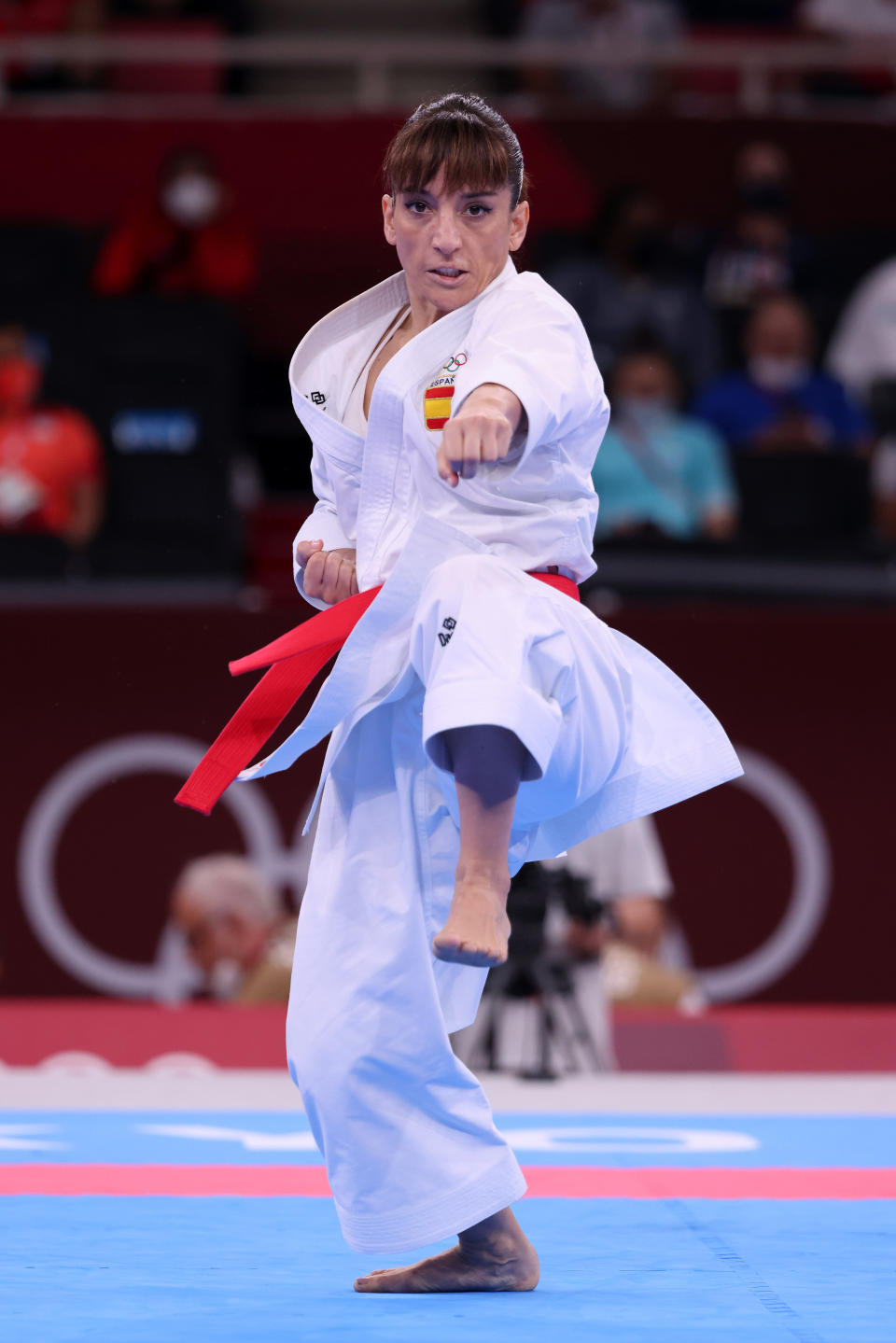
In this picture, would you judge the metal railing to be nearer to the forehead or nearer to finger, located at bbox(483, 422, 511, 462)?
the forehead

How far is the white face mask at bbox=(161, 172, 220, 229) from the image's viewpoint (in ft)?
28.7

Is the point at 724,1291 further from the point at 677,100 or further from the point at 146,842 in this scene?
the point at 677,100

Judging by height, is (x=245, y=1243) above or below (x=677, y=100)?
below

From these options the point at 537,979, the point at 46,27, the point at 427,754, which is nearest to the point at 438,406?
the point at 427,754

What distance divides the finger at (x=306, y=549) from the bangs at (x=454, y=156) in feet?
1.73

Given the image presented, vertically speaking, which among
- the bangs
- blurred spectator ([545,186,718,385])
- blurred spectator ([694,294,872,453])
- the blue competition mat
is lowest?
the blue competition mat

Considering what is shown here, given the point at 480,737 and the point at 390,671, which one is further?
the point at 390,671

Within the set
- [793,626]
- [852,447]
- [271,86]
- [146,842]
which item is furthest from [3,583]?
[271,86]

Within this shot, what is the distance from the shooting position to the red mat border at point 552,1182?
3.50m

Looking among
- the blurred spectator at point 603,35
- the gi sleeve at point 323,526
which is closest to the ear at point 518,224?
the gi sleeve at point 323,526

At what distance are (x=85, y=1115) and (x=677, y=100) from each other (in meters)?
7.27

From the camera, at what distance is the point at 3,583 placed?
731 cm

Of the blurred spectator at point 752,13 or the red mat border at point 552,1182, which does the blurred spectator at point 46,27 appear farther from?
the red mat border at point 552,1182

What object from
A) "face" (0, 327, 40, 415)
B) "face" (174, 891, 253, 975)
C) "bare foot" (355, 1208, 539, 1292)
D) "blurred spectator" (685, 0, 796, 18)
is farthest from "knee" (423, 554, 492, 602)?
"blurred spectator" (685, 0, 796, 18)
